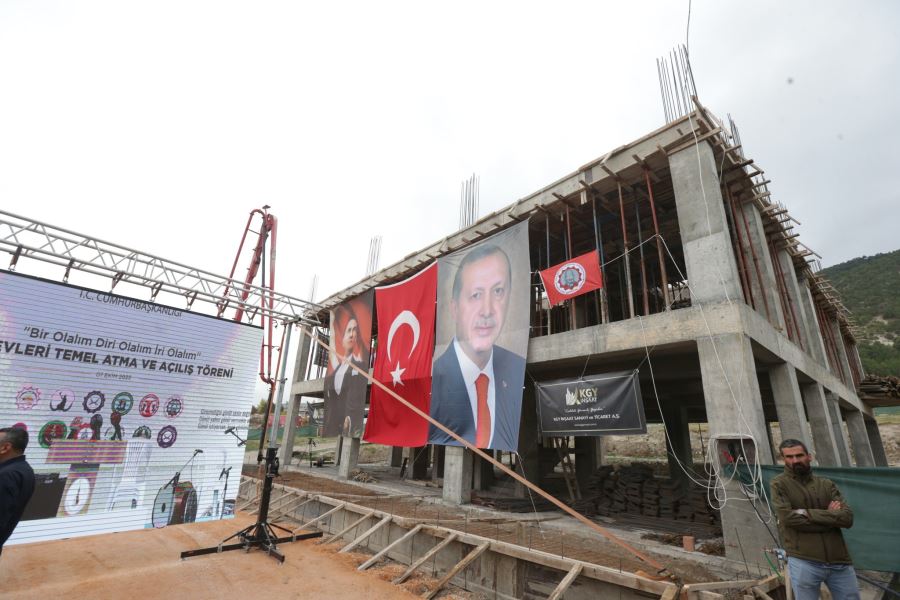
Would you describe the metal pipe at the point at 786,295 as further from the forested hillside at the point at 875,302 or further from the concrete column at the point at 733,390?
the forested hillside at the point at 875,302

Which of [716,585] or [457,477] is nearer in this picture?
[716,585]

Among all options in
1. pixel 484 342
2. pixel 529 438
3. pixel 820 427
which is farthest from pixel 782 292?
pixel 484 342

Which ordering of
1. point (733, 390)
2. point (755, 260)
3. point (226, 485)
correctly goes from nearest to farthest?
point (733, 390), point (226, 485), point (755, 260)

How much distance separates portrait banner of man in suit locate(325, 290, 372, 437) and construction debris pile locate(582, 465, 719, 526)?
31.8ft

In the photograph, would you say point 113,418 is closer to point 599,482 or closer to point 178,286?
point 178,286

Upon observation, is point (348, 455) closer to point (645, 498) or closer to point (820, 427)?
point (645, 498)

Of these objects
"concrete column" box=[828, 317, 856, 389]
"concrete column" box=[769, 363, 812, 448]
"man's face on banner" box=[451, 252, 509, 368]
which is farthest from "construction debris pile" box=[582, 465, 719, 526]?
"concrete column" box=[828, 317, 856, 389]

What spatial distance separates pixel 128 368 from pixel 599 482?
13.8 meters

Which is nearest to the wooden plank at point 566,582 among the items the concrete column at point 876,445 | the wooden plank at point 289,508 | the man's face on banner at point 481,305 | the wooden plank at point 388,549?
the wooden plank at point 388,549

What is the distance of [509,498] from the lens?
44.9 feet

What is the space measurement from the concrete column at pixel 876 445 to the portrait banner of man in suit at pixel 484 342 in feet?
71.4

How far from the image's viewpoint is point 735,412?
26.7 feet

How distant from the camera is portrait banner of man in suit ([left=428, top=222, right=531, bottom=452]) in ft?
39.1

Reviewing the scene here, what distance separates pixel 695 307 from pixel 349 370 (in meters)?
14.3
